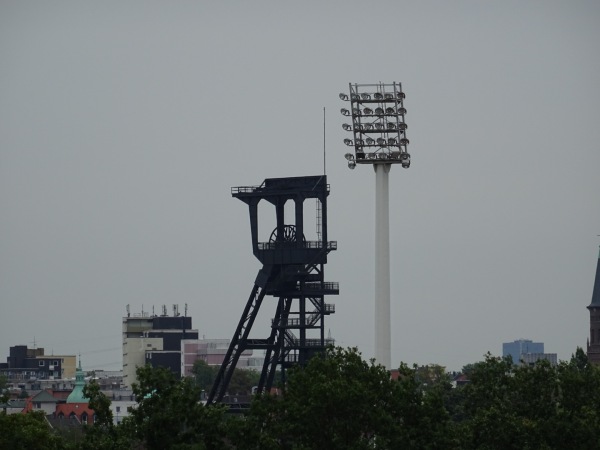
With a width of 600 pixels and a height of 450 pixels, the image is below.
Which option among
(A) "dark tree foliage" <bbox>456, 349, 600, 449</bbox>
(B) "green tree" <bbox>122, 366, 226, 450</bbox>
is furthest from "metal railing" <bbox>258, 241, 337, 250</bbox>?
(B) "green tree" <bbox>122, 366, 226, 450</bbox>

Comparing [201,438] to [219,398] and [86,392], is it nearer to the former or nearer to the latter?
[86,392]

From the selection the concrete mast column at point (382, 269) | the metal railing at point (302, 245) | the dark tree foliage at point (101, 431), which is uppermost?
the metal railing at point (302, 245)

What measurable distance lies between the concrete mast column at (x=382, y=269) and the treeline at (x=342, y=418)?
1640 centimetres

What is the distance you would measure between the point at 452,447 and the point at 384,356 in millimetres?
22384

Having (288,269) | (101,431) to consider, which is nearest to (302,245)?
(288,269)

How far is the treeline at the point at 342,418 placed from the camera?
287 feet

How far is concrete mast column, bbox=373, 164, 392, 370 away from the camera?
11062cm

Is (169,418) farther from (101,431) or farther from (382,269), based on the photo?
(382,269)

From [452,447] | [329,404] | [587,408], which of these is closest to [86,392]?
[329,404]

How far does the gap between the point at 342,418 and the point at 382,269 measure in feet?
76.2

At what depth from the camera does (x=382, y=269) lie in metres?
111

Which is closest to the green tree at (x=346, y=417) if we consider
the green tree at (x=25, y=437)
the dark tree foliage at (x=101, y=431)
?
the dark tree foliage at (x=101, y=431)

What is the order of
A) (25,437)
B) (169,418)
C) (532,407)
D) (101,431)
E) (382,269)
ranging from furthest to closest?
(382,269) < (25,437) < (532,407) < (101,431) < (169,418)

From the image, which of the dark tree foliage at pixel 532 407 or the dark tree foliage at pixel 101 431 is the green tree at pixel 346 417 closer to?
the dark tree foliage at pixel 532 407
